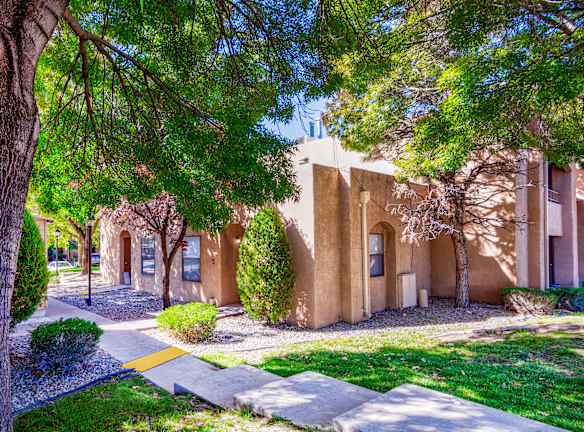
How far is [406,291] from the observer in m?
11.5

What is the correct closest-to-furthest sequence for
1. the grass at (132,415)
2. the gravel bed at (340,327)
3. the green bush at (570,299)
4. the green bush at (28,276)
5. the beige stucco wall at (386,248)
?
the grass at (132,415) < the green bush at (28,276) < the gravel bed at (340,327) < the beige stucco wall at (386,248) < the green bush at (570,299)

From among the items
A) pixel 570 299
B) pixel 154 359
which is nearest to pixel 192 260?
pixel 154 359

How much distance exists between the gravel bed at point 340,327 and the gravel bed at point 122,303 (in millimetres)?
2383

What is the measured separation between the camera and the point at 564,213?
1541 centimetres

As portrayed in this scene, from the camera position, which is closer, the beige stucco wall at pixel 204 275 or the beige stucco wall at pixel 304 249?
the beige stucco wall at pixel 304 249

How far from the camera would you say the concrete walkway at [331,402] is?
3.13 metres

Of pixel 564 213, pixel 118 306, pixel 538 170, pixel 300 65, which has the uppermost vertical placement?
pixel 300 65

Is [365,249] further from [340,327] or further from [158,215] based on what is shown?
[158,215]

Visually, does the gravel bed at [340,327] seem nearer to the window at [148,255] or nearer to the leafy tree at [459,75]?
the leafy tree at [459,75]

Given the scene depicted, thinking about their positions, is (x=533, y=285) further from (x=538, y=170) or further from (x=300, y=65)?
(x=300, y=65)

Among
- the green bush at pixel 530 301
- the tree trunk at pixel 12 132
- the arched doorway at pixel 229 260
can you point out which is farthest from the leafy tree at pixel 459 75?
the arched doorway at pixel 229 260

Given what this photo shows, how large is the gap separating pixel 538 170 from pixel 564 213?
4.51 meters

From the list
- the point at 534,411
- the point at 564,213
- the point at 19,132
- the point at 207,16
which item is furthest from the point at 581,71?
the point at 564,213

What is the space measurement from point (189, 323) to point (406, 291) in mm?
7057
